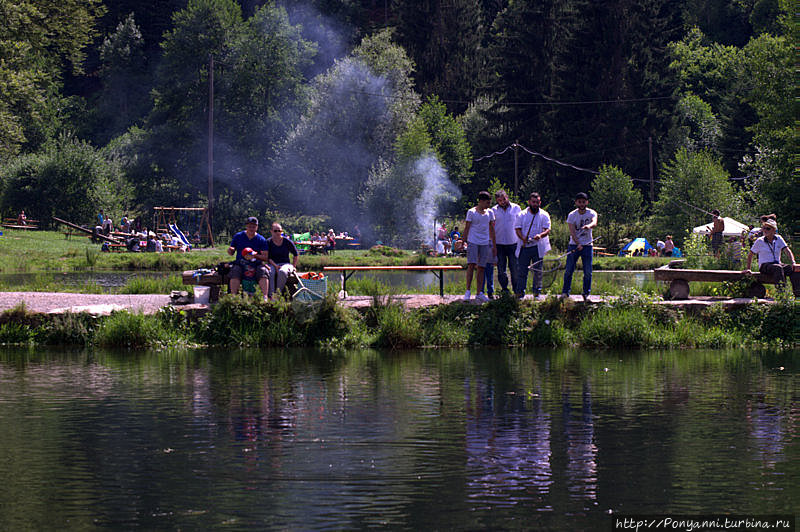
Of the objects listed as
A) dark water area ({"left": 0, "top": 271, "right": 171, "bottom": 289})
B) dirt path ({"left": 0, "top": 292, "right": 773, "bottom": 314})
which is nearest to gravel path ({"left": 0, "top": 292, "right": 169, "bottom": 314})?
dirt path ({"left": 0, "top": 292, "right": 773, "bottom": 314})

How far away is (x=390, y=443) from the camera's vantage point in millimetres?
10336

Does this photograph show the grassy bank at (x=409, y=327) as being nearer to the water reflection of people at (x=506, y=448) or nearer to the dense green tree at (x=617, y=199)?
the water reflection of people at (x=506, y=448)

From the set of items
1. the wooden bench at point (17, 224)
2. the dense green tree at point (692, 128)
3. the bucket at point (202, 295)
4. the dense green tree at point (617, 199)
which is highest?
the dense green tree at point (692, 128)

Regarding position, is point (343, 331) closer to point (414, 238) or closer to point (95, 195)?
point (414, 238)

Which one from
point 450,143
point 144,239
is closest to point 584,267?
point 144,239

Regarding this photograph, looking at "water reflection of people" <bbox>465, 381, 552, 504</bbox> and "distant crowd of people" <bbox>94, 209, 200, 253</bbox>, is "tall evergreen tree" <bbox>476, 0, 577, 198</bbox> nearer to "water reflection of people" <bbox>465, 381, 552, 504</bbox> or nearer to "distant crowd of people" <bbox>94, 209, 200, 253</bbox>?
"distant crowd of people" <bbox>94, 209, 200, 253</bbox>

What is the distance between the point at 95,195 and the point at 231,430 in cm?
6213

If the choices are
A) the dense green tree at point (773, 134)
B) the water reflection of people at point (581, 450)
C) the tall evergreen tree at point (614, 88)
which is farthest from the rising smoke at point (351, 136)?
the water reflection of people at point (581, 450)

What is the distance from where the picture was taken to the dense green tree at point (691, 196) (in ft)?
192

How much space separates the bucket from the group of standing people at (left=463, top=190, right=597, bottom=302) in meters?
4.69

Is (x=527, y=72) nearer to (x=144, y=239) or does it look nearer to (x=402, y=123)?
(x=402, y=123)

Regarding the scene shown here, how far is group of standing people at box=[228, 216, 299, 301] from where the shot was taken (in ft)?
62.5

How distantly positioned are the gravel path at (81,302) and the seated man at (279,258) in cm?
215

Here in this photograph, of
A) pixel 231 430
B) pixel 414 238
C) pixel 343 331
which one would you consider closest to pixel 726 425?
pixel 231 430
